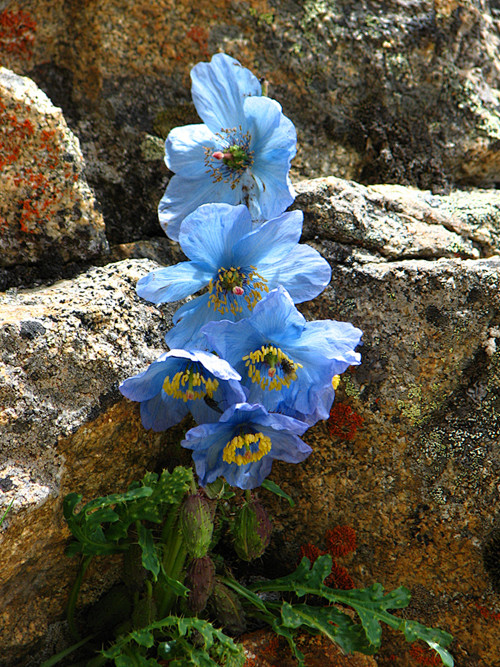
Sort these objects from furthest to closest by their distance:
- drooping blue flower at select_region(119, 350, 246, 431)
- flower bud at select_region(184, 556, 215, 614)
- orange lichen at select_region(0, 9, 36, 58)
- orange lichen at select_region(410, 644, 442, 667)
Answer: orange lichen at select_region(0, 9, 36, 58) < orange lichen at select_region(410, 644, 442, 667) < flower bud at select_region(184, 556, 215, 614) < drooping blue flower at select_region(119, 350, 246, 431)

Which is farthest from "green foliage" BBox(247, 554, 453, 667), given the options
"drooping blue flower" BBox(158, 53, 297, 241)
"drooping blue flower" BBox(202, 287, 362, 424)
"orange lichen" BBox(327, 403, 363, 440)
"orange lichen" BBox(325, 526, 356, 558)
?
"drooping blue flower" BBox(158, 53, 297, 241)

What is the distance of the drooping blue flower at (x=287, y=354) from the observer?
4.79 feet

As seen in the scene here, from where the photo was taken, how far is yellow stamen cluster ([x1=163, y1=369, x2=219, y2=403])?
1.48 m

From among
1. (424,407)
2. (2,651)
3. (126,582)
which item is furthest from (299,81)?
(2,651)

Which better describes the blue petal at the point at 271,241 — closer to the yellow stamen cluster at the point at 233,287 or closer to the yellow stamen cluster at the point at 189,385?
the yellow stamen cluster at the point at 233,287

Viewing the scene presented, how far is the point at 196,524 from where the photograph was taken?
153cm

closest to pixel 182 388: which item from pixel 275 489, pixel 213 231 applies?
pixel 213 231

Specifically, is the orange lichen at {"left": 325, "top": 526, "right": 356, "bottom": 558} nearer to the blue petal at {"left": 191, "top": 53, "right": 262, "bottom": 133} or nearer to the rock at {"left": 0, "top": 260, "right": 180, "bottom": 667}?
the rock at {"left": 0, "top": 260, "right": 180, "bottom": 667}

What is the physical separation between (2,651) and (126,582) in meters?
0.37

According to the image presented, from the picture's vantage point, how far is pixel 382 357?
1833mm

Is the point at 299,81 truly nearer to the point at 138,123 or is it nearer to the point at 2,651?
the point at 138,123

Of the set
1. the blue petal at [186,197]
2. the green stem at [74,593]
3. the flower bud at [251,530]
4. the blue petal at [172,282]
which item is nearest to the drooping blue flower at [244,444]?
the flower bud at [251,530]

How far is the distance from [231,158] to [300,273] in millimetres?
415

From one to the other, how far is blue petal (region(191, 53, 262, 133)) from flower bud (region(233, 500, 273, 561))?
3.72 feet
